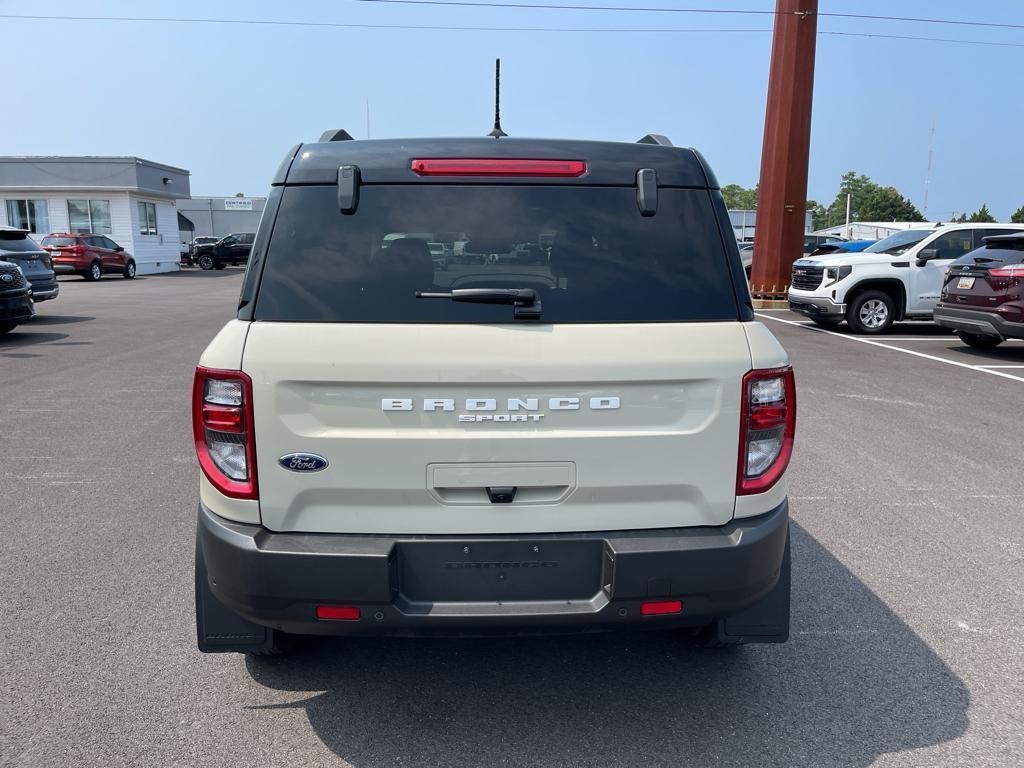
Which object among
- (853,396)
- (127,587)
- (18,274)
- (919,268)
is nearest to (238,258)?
(18,274)

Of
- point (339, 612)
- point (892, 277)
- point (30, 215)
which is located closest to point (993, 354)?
point (892, 277)

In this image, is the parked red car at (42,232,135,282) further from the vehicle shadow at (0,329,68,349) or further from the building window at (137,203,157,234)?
the vehicle shadow at (0,329,68,349)

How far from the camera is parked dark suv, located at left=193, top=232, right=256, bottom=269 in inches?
1644

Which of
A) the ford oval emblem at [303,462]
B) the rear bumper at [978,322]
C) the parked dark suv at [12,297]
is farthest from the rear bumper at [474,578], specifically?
the parked dark suv at [12,297]

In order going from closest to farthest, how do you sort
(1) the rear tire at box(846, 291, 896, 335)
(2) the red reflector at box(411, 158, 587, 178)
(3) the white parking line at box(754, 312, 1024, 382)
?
(2) the red reflector at box(411, 158, 587, 178) < (3) the white parking line at box(754, 312, 1024, 382) < (1) the rear tire at box(846, 291, 896, 335)

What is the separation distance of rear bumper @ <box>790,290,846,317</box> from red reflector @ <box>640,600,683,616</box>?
1352 centimetres

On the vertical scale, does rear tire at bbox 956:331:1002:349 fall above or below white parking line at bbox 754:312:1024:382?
above

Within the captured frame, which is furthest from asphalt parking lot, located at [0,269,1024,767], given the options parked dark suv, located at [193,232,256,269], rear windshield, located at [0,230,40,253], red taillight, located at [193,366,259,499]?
parked dark suv, located at [193,232,256,269]

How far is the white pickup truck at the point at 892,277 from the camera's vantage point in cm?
1464

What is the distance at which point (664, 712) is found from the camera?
3.00 metres

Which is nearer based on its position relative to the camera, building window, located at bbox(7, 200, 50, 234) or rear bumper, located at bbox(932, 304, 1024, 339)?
rear bumper, located at bbox(932, 304, 1024, 339)

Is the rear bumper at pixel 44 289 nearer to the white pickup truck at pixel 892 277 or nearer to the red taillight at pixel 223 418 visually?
the white pickup truck at pixel 892 277

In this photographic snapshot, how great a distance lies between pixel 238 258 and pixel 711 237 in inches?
1649

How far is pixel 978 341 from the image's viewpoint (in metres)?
13.0
